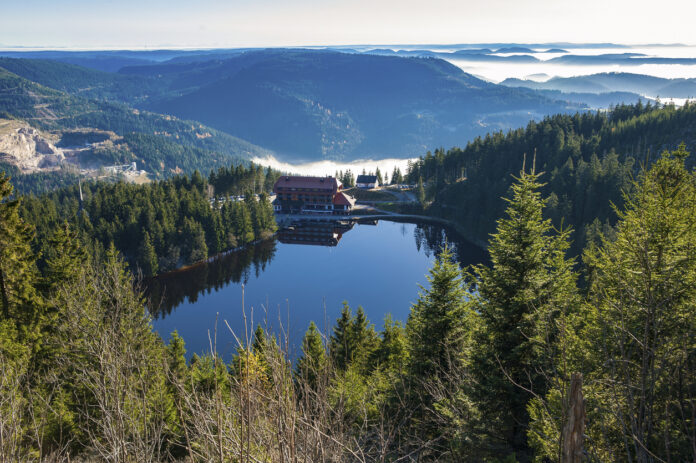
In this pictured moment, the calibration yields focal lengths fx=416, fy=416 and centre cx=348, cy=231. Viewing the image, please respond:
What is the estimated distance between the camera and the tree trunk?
3.62m

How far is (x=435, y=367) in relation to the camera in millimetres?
15594

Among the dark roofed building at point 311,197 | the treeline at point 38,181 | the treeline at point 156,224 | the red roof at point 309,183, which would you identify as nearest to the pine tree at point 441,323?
the treeline at point 156,224

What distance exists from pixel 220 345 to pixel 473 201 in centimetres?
6125

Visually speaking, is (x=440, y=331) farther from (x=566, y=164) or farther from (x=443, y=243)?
(x=566, y=164)

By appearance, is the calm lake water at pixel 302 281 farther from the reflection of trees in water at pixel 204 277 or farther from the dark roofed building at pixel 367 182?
the dark roofed building at pixel 367 182

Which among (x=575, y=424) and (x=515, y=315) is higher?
(x=575, y=424)

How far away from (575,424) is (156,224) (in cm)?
6737

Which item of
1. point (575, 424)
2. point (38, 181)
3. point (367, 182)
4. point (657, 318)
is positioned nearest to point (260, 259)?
point (367, 182)

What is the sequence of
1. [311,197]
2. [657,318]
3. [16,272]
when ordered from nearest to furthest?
[657,318] < [16,272] < [311,197]

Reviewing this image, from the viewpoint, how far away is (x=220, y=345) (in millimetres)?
40906

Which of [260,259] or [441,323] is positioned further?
[260,259]

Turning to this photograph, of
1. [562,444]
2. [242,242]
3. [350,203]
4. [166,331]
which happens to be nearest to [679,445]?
[562,444]

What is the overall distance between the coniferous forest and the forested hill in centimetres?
4133

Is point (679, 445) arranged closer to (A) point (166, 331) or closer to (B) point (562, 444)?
(B) point (562, 444)
